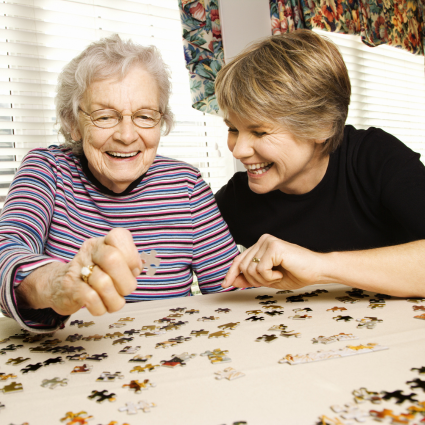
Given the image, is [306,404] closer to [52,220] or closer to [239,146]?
[239,146]

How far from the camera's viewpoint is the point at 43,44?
312 cm

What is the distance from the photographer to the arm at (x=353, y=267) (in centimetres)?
132

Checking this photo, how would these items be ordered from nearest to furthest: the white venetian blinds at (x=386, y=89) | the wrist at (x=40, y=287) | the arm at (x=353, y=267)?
the wrist at (x=40, y=287) → the arm at (x=353, y=267) → the white venetian blinds at (x=386, y=89)

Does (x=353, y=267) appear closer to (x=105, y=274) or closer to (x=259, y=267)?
(x=259, y=267)

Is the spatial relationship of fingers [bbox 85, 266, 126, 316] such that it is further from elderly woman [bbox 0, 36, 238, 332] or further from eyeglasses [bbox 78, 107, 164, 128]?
eyeglasses [bbox 78, 107, 164, 128]

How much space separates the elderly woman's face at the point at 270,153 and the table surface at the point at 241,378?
75 centimetres

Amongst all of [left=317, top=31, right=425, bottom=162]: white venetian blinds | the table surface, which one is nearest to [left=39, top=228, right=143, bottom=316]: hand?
the table surface

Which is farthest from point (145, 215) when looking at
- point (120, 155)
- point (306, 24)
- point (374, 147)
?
point (306, 24)

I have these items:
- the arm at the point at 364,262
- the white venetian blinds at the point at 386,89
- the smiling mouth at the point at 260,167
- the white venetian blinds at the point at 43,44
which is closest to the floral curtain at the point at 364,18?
the white venetian blinds at the point at 386,89

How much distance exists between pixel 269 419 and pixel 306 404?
3.1 inches

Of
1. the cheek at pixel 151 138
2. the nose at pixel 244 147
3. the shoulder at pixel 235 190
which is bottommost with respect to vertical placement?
the shoulder at pixel 235 190

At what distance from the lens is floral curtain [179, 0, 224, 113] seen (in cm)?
332

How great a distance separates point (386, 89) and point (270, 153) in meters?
5.16

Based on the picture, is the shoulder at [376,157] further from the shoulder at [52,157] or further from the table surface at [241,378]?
the shoulder at [52,157]
